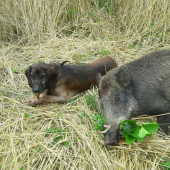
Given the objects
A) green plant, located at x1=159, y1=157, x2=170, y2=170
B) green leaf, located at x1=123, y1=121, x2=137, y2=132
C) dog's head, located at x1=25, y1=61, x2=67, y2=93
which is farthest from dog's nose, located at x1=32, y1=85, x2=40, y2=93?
green plant, located at x1=159, y1=157, x2=170, y2=170

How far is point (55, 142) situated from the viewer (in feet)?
10.8

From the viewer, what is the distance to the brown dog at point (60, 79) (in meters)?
4.12

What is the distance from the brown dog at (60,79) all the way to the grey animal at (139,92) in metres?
1.19

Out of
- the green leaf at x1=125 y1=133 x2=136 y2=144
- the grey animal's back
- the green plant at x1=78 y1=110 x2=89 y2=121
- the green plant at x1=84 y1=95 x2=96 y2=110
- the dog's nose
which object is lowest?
the green plant at x1=78 y1=110 x2=89 y2=121

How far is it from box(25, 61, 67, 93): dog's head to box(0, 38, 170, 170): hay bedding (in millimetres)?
423

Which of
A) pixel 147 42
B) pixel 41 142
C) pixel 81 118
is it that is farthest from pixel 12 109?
pixel 147 42

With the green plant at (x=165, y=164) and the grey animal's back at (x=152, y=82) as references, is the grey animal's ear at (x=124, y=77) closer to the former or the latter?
the grey animal's back at (x=152, y=82)

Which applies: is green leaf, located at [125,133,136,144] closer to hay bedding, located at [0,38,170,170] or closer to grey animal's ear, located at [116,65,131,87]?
hay bedding, located at [0,38,170,170]

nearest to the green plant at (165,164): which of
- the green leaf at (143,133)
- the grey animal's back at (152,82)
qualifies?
the green leaf at (143,133)

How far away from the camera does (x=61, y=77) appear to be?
4.56m

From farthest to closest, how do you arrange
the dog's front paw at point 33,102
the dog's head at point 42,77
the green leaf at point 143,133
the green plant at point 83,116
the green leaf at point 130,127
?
the dog's front paw at point 33,102
the dog's head at point 42,77
the green plant at point 83,116
the green leaf at point 130,127
the green leaf at point 143,133

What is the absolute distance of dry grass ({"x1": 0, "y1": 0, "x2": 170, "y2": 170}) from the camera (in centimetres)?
300

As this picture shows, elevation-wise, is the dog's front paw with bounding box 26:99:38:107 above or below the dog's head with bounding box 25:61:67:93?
below

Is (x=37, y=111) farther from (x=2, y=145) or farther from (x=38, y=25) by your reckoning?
(x=38, y=25)
